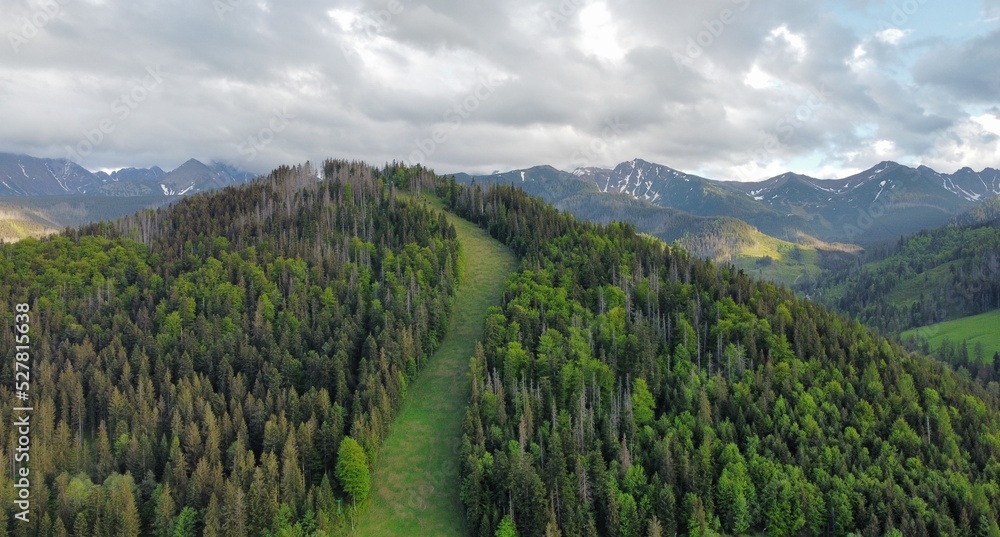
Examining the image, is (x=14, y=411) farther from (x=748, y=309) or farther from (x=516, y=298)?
(x=748, y=309)

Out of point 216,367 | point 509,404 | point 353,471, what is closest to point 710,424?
point 509,404

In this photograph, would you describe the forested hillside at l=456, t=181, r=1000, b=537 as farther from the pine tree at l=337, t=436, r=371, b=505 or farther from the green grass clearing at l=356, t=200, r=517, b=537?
the pine tree at l=337, t=436, r=371, b=505

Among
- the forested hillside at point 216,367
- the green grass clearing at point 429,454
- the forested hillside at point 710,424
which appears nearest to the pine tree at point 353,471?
the forested hillside at point 216,367

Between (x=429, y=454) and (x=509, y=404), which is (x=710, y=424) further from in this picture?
(x=429, y=454)

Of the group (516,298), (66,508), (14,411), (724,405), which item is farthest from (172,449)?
(724,405)

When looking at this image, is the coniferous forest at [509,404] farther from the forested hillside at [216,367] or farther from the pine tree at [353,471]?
the forested hillside at [216,367]

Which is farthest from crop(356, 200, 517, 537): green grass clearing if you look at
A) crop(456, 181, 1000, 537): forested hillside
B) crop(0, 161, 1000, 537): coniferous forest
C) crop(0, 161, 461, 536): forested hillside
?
crop(456, 181, 1000, 537): forested hillside
